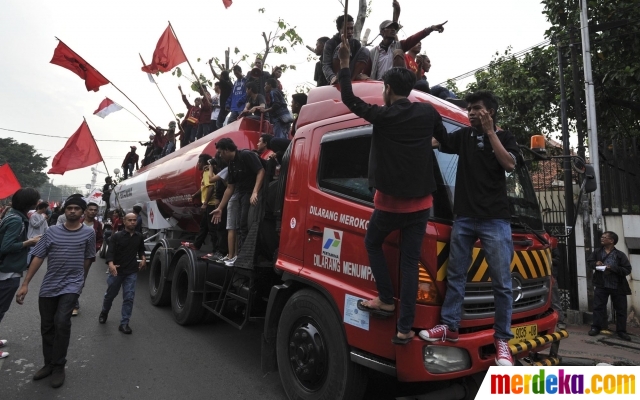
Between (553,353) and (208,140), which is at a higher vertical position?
(208,140)

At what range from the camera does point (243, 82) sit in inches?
331

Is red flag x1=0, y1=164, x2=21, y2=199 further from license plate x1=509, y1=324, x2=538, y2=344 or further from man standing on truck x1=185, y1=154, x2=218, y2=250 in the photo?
license plate x1=509, y1=324, x2=538, y2=344

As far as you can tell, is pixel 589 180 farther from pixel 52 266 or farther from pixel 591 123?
pixel 591 123

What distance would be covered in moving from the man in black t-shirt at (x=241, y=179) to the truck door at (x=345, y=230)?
128 cm

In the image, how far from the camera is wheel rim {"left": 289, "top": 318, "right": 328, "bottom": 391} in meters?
3.06

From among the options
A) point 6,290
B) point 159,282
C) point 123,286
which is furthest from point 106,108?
point 6,290

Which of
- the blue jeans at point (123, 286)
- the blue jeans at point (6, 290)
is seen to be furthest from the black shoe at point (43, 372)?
the blue jeans at point (123, 286)

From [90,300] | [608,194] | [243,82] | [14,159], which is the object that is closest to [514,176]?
[608,194]

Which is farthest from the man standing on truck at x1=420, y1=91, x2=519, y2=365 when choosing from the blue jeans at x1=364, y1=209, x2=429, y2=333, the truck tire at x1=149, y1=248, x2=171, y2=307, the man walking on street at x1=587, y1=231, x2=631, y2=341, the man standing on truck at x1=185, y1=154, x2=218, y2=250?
the man walking on street at x1=587, y1=231, x2=631, y2=341

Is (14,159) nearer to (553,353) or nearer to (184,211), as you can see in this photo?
(184,211)

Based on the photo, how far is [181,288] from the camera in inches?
228

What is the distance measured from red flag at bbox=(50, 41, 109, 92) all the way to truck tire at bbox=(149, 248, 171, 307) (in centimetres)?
483

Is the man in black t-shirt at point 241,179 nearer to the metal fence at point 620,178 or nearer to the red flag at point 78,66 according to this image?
the red flag at point 78,66

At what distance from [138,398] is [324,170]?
2.52 metres
